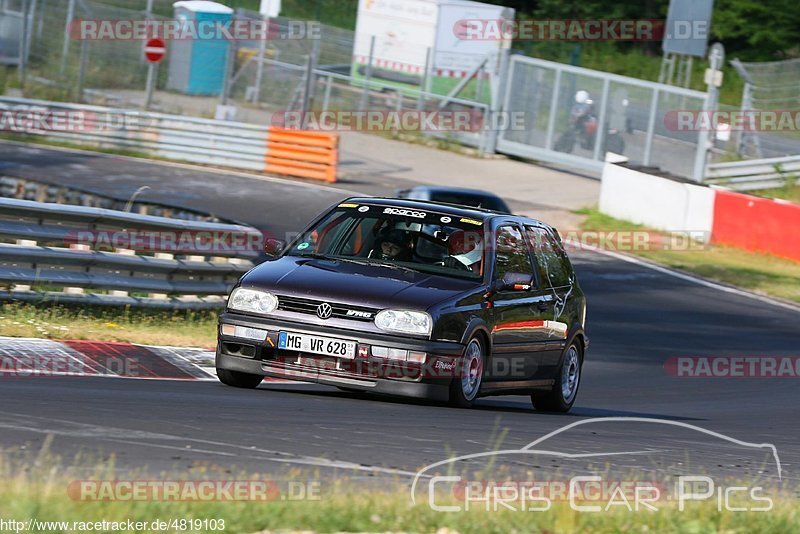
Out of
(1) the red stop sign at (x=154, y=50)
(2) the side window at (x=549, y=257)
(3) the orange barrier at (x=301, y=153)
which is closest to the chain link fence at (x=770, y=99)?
(3) the orange barrier at (x=301, y=153)

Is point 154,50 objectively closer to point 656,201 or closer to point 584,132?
point 584,132

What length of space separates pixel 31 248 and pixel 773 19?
148 ft

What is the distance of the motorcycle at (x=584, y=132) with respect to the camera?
3353cm

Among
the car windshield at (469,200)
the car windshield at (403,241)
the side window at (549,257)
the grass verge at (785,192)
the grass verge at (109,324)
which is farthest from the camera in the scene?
the grass verge at (785,192)

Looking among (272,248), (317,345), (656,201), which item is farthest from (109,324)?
(656,201)

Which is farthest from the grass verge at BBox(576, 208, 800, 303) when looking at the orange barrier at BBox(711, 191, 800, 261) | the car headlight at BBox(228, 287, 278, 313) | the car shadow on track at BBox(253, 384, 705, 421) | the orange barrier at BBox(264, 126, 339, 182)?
the car headlight at BBox(228, 287, 278, 313)

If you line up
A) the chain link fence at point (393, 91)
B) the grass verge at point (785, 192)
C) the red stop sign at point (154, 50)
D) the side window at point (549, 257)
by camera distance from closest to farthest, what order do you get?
the side window at point (549, 257), the grass verge at point (785, 192), the red stop sign at point (154, 50), the chain link fence at point (393, 91)

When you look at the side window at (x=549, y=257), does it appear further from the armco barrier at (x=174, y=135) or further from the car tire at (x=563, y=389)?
the armco barrier at (x=174, y=135)

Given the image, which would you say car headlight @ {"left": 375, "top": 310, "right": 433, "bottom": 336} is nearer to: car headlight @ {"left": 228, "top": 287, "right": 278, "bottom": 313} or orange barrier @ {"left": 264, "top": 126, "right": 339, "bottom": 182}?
car headlight @ {"left": 228, "top": 287, "right": 278, "bottom": 313}

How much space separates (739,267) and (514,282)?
14.5 meters

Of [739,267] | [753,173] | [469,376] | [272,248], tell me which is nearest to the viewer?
[469,376]

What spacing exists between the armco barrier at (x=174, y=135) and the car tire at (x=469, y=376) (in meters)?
20.9

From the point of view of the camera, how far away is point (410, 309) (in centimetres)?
880

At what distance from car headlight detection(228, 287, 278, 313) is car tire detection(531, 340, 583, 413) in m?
2.60
